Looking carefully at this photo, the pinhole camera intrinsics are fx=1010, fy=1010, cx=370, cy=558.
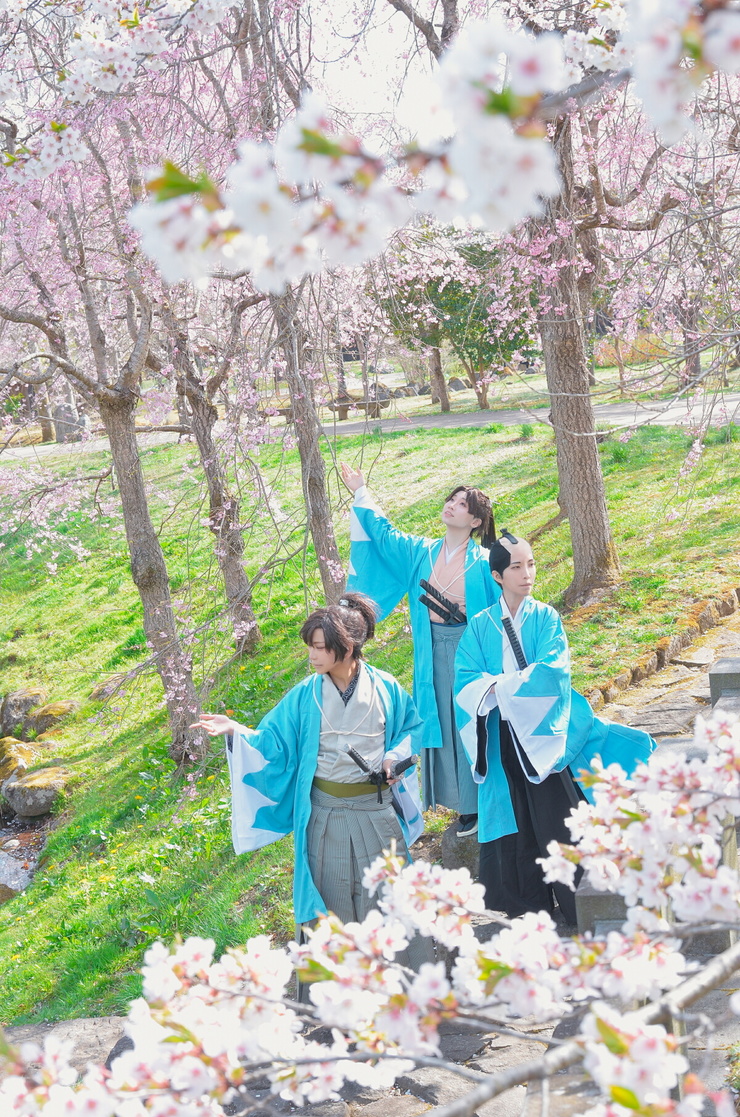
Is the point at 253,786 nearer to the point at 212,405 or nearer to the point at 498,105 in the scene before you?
the point at 498,105

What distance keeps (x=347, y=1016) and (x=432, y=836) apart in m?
3.50

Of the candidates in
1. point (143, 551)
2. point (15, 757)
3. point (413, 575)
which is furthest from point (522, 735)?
point (15, 757)

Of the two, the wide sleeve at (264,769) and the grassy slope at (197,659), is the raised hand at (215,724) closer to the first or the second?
the wide sleeve at (264,769)

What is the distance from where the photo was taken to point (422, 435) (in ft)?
52.9

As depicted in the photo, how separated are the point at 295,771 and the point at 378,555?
147 cm

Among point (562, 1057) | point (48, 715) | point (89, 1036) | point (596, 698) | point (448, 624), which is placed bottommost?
point (48, 715)

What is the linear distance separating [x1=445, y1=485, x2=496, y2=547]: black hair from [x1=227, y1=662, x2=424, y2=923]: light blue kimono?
1000 millimetres

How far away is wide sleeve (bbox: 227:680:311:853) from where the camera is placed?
3.81 metres

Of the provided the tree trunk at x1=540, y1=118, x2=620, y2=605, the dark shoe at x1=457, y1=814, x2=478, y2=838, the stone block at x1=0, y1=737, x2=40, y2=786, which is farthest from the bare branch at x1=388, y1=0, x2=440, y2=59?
the stone block at x1=0, y1=737, x2=40, y2=786

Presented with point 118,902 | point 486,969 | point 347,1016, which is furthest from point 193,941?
point 118,902

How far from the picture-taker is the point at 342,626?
3.70 m

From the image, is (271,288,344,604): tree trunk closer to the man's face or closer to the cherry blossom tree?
the man's face

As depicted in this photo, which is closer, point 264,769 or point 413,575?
point 264,769

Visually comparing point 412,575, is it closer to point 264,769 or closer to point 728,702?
point 264,769
